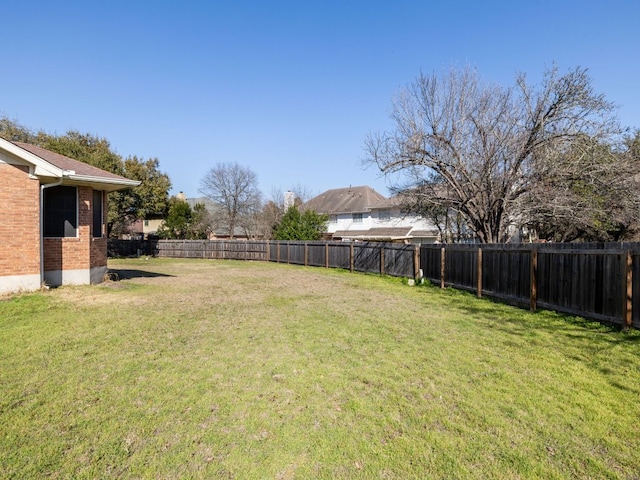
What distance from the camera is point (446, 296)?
1019cm

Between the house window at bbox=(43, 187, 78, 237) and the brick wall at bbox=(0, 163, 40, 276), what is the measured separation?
2.62ft

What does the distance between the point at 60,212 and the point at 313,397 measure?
9.74 metres

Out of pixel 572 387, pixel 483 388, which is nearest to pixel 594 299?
pixel 572 387

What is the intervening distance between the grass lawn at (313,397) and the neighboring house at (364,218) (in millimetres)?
25938

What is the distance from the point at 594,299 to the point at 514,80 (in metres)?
9.24

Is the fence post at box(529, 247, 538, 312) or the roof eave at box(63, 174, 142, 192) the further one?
the roof eave at box(63, 174, 142, 192)

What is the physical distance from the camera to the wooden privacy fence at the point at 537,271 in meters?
6.04

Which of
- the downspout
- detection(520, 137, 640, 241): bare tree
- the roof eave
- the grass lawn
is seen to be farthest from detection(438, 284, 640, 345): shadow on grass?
the downspout

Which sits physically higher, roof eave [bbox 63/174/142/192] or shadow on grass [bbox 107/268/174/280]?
roof eave [bbox 63/174/142/192]

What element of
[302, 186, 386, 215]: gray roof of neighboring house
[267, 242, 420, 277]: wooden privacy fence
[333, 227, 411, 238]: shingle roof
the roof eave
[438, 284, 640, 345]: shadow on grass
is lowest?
[438, 284, 640, 345]: shadow on grass

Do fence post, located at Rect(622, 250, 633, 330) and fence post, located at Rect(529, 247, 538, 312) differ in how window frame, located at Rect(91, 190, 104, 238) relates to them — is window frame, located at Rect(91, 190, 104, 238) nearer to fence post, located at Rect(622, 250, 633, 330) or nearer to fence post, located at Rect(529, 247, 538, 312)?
fence post, located at Rect(529, 247, 538, 312)

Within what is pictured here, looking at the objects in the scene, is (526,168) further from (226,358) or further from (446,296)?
(226,358)

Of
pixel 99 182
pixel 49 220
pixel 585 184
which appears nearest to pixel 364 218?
pixel 585 184

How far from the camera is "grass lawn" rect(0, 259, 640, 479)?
8.58ft
